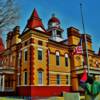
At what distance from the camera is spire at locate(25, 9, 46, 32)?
3448cm

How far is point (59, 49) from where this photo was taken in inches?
1457

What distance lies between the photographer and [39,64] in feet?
106

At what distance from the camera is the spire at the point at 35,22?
34.5 metres

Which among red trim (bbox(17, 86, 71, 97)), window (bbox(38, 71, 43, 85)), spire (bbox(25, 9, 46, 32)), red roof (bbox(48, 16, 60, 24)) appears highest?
red roof (bbox(48, 16, 60, 24))

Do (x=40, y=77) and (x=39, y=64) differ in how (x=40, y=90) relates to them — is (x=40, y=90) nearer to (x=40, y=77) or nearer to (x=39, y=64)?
(x=40, y=77)

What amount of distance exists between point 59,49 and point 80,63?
19.6 feet

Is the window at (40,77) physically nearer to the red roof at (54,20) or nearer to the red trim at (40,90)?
the red trim at (40,90)

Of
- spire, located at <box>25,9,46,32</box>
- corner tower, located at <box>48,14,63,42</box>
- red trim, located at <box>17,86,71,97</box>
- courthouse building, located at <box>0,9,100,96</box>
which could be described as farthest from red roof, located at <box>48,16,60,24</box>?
red trim, located at <box>17,86,71,97</box>

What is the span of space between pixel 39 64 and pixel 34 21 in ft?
25.4

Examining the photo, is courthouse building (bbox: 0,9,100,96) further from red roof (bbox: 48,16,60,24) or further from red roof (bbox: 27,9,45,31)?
red roof (bbox: 48,16,60,24)

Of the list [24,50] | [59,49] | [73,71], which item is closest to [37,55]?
[24,50]

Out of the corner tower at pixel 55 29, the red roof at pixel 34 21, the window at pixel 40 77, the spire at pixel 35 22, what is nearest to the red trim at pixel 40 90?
the window at pixel 40 77

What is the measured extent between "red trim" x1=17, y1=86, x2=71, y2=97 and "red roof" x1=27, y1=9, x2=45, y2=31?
390 inches

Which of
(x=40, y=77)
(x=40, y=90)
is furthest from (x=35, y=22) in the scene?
(x=40, y=90)
